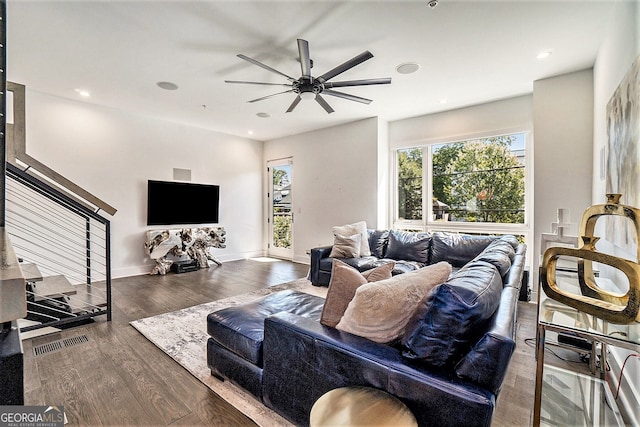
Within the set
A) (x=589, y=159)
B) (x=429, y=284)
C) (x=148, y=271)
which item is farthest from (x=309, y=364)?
(x=148, y=271)

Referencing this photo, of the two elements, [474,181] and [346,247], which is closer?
[346,247]

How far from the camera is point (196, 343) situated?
255 cm

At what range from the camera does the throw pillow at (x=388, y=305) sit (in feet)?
4.23

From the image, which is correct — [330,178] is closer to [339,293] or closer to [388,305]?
[339,293]

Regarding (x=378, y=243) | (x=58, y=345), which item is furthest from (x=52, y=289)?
(x=378, y=243)

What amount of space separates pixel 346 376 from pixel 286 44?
116 inches

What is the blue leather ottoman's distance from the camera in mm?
1740

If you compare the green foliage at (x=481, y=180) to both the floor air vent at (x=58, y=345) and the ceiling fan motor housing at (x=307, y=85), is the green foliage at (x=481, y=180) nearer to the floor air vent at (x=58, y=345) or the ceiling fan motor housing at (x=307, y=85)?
the ceiling fan motor housing at (x=307, y=85)

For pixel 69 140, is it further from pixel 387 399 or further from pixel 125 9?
pixel 387 399

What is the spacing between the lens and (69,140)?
4441 mm

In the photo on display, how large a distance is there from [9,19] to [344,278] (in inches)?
140

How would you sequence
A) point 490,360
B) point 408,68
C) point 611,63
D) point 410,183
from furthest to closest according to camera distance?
point 410,183
point 408,68
point 611,63
point 490,360

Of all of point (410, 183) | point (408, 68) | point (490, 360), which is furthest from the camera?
point (410, 183)

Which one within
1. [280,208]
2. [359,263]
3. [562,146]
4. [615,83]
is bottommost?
[359,263]
